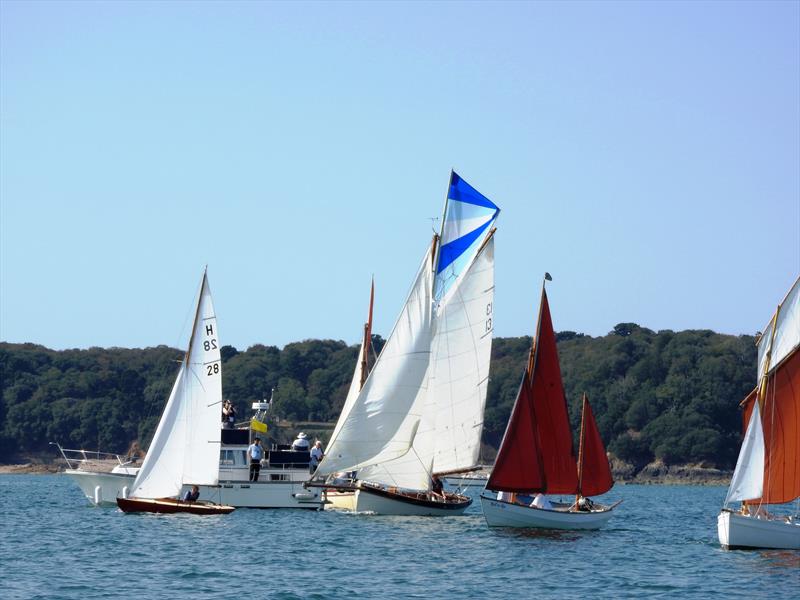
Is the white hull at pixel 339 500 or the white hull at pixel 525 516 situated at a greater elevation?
the white hull at pixel 339 500

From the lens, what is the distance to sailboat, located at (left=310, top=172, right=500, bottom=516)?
178ft

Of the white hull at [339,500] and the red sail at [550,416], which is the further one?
the white hull at [339,500]

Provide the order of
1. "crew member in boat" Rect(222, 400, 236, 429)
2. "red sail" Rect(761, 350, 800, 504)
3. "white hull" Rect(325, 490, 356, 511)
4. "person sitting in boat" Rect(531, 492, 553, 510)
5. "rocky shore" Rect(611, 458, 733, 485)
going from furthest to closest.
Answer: "rocky shore" Rect(611, 458, 733, 485) < "crew member in boat" Rect(222, 400, 236, 429) < "white hull" Rect(325, 490, 356, 511) < "person sitting in boat" Rect(531, 492, 553, 510) < "red sail" Rect(761, 350, 800, 504)

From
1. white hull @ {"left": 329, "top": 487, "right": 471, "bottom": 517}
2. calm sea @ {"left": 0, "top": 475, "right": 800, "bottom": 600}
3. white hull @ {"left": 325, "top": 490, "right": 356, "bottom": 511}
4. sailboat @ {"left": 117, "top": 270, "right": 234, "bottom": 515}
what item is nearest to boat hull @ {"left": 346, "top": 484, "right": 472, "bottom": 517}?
white hull @ {"left": 329, "top": 487, "right": 471, "bottom": 517}

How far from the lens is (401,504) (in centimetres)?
5622

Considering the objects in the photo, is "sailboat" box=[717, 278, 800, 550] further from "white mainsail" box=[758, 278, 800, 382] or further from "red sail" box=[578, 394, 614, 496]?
"red sail" box=[578, 394, 614, 496]

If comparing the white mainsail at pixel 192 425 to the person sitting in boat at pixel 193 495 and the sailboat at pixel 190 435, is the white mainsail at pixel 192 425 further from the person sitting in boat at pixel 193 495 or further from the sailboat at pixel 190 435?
the person sitting in boat at pixel 193 495

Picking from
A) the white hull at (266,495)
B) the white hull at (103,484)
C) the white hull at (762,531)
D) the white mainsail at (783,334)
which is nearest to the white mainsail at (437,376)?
the white hull at (266,495)

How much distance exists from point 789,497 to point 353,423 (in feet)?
55.4

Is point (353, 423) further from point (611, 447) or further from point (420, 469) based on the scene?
point (611, 447)

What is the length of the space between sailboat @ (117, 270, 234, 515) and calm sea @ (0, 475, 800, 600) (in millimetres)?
747

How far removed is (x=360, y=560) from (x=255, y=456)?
18136 mm

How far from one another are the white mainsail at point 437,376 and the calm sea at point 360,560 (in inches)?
92.2

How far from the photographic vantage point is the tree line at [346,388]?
152m
